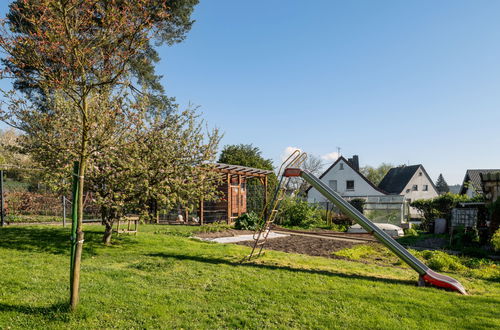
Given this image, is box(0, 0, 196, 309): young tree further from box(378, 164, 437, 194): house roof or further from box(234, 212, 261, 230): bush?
box(378, 164, 437, 194): house roof

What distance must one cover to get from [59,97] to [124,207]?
136 inches

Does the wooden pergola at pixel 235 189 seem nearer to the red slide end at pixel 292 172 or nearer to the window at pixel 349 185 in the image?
the red slide end at pixel 292 172

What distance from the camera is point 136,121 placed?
973 centimetres

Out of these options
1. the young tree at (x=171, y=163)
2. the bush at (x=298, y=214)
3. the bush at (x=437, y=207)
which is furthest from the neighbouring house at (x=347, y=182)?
the young tree at (x=171, y=163)

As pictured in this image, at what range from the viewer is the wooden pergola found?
19594 mm

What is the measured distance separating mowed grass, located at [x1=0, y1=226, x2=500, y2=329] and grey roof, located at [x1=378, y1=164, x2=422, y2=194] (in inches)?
1394

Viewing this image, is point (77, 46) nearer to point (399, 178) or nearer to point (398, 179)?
point (398, 179)

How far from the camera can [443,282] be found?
634 cm

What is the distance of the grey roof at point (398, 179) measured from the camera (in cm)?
4100

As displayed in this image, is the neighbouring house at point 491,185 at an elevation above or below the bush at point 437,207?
above

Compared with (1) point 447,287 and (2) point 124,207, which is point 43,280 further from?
(1) point 447,287

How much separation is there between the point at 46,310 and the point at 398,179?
42909 millimetres

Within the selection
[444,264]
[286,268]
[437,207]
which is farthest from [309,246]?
Answer: [437,207]

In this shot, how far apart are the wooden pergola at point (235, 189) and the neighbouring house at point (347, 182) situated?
1516 centimetres
